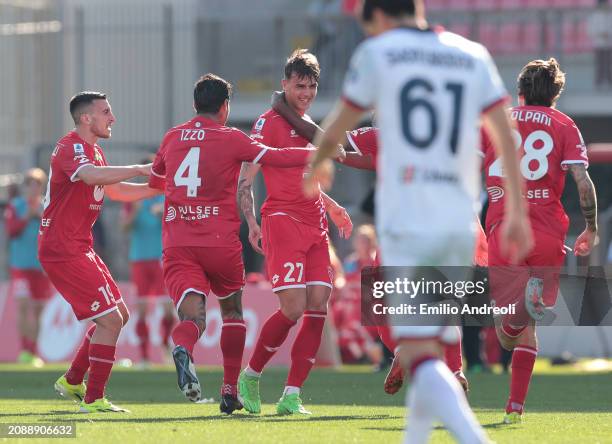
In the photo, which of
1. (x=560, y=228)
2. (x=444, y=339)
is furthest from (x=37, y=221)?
(x=444, y=339)

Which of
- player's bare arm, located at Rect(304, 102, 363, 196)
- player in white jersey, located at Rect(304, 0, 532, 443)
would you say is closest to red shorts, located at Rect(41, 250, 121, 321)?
player's bare arm, located at Rect(304, 102, 363, 196)

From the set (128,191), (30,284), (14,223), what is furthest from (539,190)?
(14,223)

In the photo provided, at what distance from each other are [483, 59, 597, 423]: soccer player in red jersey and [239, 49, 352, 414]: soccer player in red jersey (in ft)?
3.93

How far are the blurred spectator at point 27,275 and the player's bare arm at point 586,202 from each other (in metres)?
10.5

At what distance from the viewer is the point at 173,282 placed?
9133 mm

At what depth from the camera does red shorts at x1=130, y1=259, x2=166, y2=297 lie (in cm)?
1764

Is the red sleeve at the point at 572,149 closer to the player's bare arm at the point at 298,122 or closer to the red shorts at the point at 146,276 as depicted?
the player's bare arm at the point at 298,122

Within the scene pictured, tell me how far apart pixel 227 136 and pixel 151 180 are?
67 cm

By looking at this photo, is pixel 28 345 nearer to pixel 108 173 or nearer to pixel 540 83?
pixel 108 173

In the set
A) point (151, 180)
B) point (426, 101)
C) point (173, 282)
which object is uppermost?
point (426, 101)

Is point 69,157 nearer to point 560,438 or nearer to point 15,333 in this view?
point 560,438

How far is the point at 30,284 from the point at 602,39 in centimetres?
1064

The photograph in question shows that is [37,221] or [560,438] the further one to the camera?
[37,221]

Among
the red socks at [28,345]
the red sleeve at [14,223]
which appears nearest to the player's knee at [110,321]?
the red socks at [28,345]
